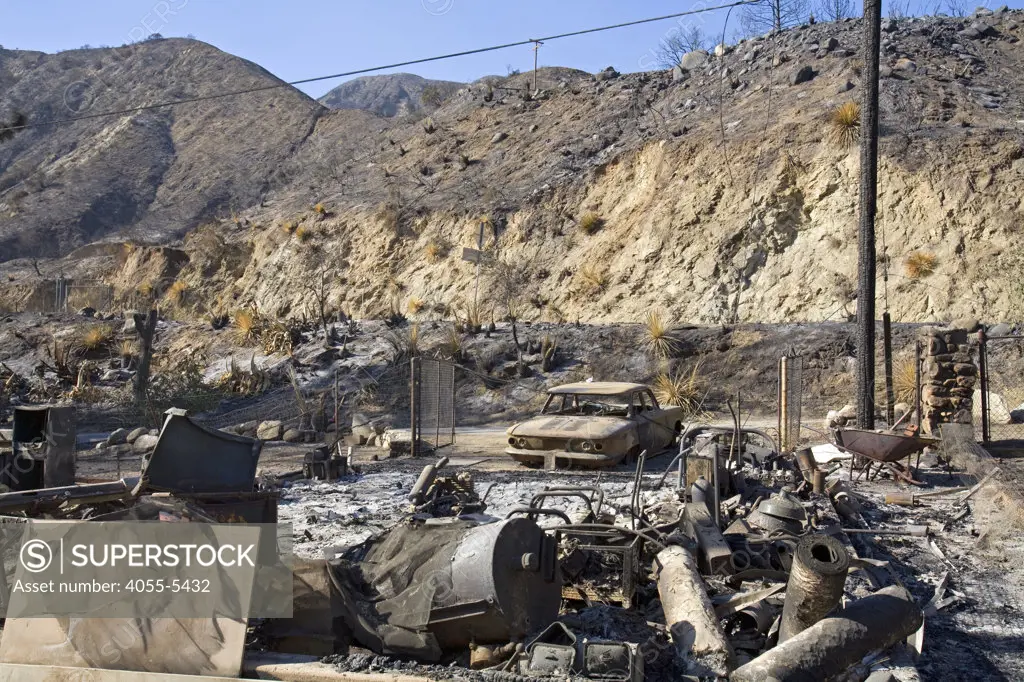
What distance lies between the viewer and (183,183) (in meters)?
49.2

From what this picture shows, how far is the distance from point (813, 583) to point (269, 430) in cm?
1293

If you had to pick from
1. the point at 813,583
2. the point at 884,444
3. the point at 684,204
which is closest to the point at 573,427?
the point at 884,444

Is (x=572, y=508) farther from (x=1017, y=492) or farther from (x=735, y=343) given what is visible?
(x=735, y=343)

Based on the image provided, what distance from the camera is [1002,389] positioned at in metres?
16.3

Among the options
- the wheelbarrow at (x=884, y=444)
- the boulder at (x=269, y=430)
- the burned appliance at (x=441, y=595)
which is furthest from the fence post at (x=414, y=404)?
the burned appliance at (x=441, y=595)

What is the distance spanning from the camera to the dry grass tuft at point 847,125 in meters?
24.2

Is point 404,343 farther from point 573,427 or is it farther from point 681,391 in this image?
point 573,427

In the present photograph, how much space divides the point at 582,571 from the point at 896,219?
66.5ft

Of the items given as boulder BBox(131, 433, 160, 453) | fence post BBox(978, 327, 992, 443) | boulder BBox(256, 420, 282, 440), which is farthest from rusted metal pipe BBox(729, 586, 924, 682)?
boulder BBox(131, 433, 160, 453)

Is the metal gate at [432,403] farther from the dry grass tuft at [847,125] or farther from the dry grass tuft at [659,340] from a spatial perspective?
the dry grass tuft at [847,125]

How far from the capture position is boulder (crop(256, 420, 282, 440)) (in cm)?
1592

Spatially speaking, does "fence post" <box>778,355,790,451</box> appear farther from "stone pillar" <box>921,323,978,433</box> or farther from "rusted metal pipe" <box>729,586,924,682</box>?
"rusted metal pipe" <box>729,586,924,682</box>

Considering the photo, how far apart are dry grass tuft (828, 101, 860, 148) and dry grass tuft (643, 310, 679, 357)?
827cm

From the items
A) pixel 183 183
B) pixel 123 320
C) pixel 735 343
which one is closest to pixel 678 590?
pixel 735 343
